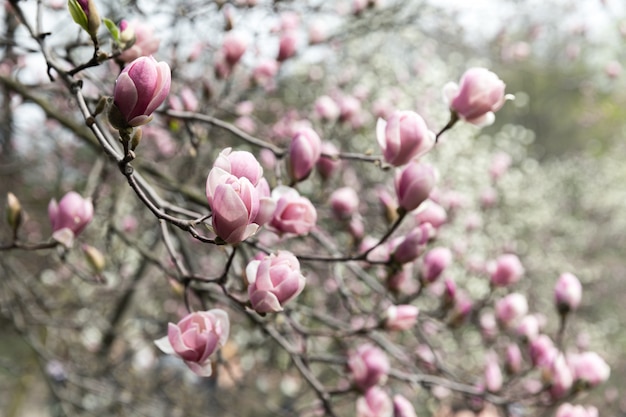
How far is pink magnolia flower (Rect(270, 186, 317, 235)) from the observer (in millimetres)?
962

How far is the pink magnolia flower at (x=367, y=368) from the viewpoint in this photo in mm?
1275

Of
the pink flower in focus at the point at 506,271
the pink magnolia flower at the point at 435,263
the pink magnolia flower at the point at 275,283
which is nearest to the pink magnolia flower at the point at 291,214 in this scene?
the pink magnolia flower at the point at 275,283

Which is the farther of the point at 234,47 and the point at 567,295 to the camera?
the point at 234,47

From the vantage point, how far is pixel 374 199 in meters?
4.06

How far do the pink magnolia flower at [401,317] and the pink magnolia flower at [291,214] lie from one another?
0.44m

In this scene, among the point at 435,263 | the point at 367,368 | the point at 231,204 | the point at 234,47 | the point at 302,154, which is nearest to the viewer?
the point at 231,204

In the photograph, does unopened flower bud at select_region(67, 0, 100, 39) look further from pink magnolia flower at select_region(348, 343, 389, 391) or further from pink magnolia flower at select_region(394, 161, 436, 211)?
pink magnolia flower at select_region(348, 343, 389, 391)

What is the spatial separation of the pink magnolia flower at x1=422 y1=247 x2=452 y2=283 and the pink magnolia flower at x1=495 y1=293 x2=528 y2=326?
385 mm

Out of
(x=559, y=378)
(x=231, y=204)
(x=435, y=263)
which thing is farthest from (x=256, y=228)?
(x=559, y=378)

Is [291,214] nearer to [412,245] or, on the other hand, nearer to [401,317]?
[412,245]

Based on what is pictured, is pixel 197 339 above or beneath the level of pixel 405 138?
beneath

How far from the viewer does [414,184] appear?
3.36ft

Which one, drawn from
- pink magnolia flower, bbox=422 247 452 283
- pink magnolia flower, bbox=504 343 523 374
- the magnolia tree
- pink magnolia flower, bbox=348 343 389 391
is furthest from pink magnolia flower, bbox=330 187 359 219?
pink magnolia flower, bbox=504 343 523 374

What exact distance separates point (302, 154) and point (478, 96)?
36cm
